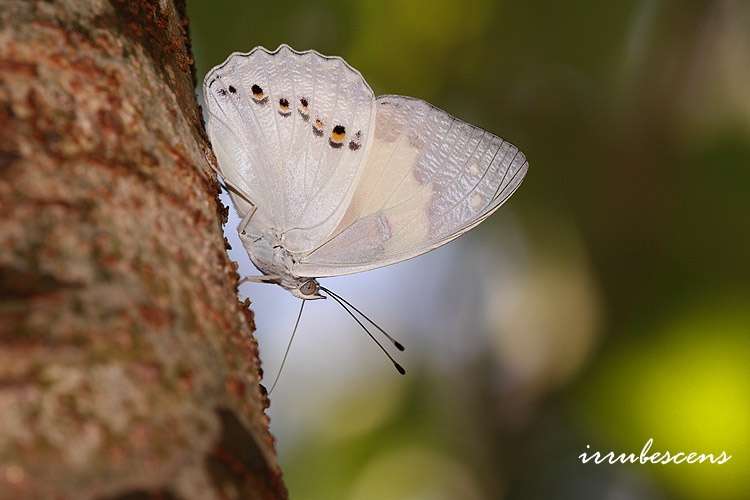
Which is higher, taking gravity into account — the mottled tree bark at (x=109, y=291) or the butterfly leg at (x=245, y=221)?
the butterfly leg at (x=245, y=221)

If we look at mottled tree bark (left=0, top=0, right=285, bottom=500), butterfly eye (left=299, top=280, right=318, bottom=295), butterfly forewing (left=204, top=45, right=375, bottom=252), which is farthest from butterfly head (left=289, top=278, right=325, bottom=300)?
mottled tree bark (left=0, top=0, right=285, bottom=500)

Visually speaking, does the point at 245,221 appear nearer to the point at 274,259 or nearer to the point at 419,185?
the point at 274,259

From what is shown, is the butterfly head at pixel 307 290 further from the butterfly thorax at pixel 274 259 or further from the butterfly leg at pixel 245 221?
the butterfly leg at pixel 245 221

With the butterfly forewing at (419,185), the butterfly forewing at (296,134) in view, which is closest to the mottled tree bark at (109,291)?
the butterfly forewing at (296,134)

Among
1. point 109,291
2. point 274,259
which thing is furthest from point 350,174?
point 109,291

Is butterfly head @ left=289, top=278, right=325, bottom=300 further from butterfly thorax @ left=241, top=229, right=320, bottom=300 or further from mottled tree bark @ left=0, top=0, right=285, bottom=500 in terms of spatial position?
mottled tree bark @ left=0, top=0, right=285, bottom=500

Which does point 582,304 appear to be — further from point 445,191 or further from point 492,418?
point 445,191
